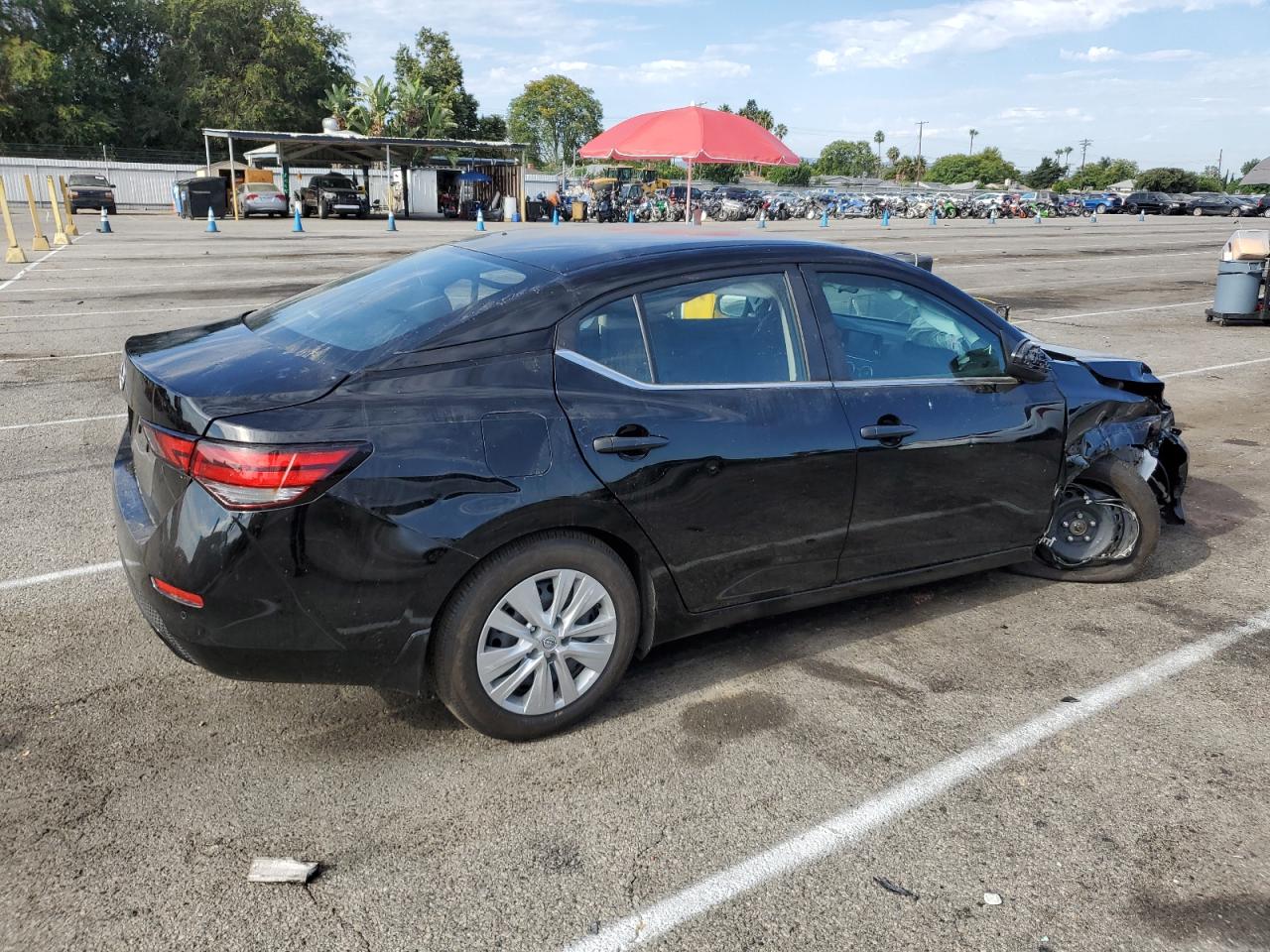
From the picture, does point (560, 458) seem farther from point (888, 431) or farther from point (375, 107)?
point (375, 107)

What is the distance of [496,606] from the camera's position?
3111mm

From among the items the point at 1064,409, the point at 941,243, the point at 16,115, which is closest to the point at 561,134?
→ the point at 16,115

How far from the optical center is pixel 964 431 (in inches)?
159

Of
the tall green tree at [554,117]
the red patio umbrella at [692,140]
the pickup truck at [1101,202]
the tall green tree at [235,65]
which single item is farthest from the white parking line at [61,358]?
the tall green tree at [554,117]

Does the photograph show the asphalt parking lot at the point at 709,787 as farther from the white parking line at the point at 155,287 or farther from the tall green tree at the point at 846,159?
the tall green tree at the point at 846,159

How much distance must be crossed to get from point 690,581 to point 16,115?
65483 millimetres

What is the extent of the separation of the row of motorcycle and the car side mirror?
37.9 meters

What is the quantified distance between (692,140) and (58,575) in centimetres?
1646

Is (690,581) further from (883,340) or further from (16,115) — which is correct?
(16,115)

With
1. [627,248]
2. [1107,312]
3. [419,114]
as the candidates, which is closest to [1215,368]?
[1107,312]

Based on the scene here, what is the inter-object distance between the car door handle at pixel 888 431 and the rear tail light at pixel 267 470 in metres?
1.91

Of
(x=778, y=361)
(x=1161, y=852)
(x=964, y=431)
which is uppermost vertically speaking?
(x=778, y=361)

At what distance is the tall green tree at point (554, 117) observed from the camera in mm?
105375

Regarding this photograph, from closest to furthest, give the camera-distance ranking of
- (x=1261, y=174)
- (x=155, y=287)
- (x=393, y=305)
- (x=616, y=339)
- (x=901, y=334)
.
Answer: (x=616, y=339)
(x=393, y=305)
(x=901, y=334)
(x=155, y=287)
(x=1261, y=174)
